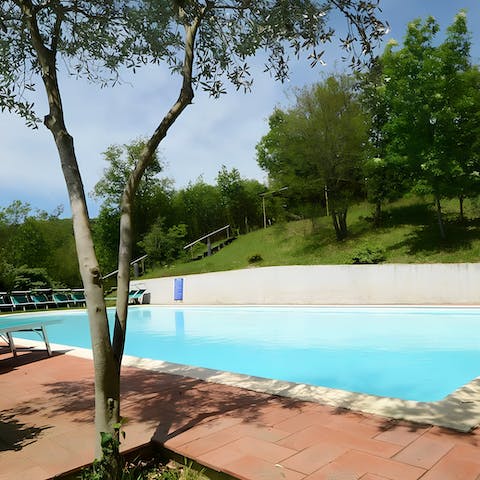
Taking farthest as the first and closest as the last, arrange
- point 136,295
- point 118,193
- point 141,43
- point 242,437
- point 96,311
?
1. point 118,193
2. point 136,295
3. point 141,43
4. point 242,437
5. point 96,311

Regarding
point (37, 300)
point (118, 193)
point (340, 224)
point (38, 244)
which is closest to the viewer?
point (37, 300)

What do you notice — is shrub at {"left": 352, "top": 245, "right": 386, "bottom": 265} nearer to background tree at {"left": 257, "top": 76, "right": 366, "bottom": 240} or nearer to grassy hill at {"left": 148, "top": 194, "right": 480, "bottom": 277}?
grassy hill at {"left": 148, "top": 194, "right": 480, "bottom": 277}

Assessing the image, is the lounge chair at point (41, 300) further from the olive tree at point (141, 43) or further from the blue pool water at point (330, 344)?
the olive tree at point (141, 43)

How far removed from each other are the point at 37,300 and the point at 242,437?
57.6 ft

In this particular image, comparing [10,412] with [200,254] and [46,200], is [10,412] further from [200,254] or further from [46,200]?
[46,200]

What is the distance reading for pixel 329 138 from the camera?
18812 mm

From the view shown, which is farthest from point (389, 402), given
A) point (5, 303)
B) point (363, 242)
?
point (5, 303)

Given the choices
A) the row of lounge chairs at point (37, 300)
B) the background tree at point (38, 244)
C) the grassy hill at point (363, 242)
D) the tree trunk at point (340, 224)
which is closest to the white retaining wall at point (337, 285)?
the grassy hill at point (363, 242)

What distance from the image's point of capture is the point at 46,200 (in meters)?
29.0

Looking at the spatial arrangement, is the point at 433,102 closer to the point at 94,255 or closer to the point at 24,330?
the point at 24,330

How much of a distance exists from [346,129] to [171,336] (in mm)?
12023

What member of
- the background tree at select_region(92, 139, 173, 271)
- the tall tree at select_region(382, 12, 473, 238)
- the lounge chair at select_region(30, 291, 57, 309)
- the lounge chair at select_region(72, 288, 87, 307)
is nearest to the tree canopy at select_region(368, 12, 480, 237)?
the tall tree at select_region(382, 12, 473, 238)

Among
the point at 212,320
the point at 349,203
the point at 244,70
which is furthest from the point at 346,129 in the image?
the point at 244,70

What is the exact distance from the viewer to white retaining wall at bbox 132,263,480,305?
501 inches
